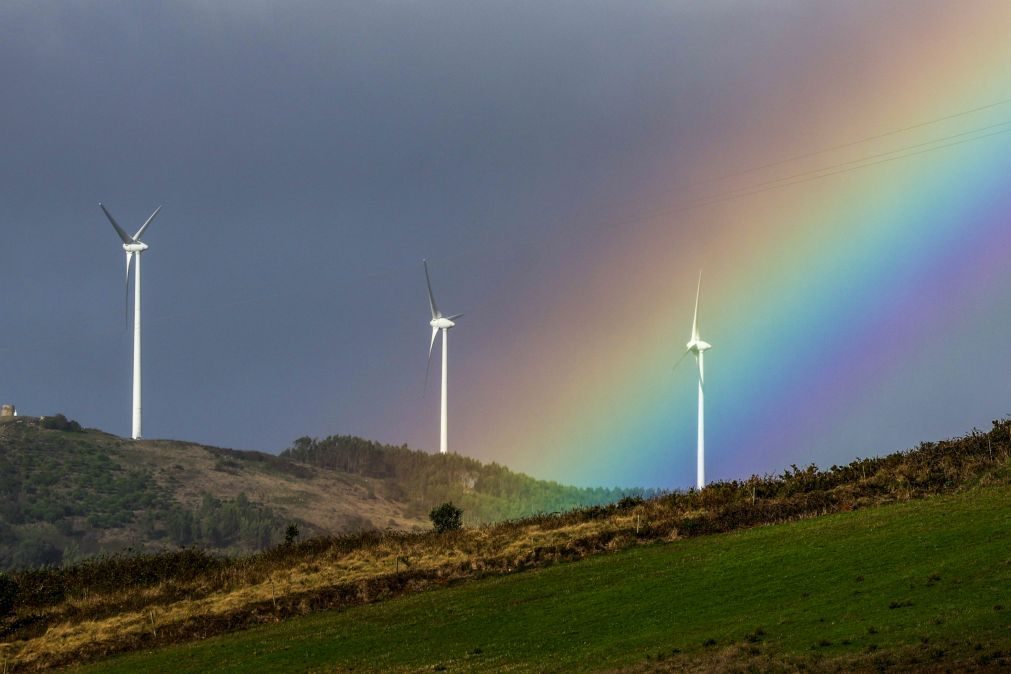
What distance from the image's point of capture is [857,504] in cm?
5962

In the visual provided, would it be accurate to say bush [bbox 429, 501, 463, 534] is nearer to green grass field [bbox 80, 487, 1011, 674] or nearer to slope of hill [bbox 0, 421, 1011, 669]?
slope of hill [bbox 0, 421, 1011, 669]

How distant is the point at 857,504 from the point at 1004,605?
2266 cm

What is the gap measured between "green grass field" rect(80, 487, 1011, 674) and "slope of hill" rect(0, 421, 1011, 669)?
3.79 feet

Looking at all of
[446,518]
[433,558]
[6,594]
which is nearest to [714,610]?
[433,558]

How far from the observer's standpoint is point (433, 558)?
65.4 meters

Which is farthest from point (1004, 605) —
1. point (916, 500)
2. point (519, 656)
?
point (916, 500)

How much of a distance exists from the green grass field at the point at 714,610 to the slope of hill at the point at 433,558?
116cm

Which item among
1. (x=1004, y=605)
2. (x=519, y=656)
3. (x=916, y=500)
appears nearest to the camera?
(x=1004, y=605)

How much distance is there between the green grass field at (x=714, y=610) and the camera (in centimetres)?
3769

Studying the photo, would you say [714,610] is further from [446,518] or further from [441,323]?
[441,323]

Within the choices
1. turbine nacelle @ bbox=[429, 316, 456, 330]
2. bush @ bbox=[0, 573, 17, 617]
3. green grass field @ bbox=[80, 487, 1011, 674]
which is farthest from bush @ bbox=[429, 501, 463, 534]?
turbine nacelle @ bbox=[429, 316, 456, 330]

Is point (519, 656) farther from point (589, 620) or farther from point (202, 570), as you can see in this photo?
point (202, 570)

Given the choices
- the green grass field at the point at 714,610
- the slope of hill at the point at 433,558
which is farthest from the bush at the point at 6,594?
the green grass field at the point at 714,610

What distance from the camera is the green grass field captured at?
3769cm
